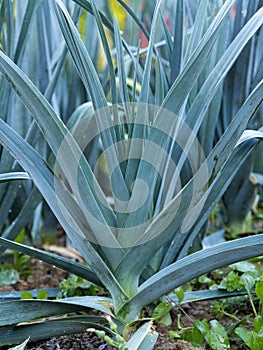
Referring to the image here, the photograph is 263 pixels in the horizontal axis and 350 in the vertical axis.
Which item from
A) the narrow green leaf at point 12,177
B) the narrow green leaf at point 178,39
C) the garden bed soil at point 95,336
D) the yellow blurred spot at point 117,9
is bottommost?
the garden bed soil at point 95,336

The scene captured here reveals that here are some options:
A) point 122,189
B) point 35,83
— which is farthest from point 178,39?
point 35,83

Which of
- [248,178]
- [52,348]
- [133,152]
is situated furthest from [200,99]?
[248,178]

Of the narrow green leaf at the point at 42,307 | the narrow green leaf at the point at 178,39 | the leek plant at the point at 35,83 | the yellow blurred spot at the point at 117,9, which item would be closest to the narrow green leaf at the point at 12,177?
the leek plant at the point at 35,83

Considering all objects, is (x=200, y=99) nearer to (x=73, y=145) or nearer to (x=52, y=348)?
(x=73, y=145)

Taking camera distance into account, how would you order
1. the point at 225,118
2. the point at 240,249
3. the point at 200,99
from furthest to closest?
1. the point at 225,118
2. the point at 200,99
3. the point at 240,249

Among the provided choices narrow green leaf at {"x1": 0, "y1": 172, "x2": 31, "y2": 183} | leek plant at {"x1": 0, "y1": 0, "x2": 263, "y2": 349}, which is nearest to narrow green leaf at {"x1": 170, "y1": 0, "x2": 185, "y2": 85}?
leek plant at {"x1": 0, "y1": 0, "x2": 263, "y2": 349}

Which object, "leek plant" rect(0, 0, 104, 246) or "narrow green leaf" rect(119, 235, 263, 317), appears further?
"leek plant" rect(0, 0, 104, 246)

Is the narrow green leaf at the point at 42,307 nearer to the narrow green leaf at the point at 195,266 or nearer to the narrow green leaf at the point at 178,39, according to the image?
the narrow green leaf at the point at 195,266

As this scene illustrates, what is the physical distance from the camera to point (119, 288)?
717 millimetres

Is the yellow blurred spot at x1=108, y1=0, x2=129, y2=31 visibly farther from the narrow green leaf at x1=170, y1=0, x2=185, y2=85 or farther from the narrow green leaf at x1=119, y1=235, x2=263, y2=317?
the narrow green leaf at x1=119, y1=235, x2=263, y2=317

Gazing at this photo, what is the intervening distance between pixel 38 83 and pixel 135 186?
619 mm

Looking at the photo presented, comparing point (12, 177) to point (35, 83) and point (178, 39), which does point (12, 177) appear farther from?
point (35, 83)

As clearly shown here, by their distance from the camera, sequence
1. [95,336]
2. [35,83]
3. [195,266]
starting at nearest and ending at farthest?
1. [195,266]
2. [95,336]
3. [35,83]

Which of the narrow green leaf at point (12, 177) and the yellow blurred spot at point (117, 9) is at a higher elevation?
the yellow blurred spot at point (117, 9)
